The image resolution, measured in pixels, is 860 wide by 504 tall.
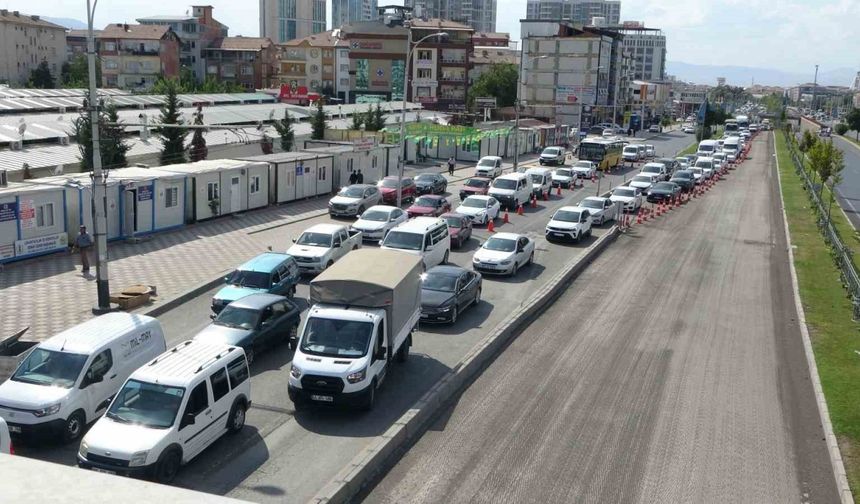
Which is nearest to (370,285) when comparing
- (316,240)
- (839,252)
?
(316,240)

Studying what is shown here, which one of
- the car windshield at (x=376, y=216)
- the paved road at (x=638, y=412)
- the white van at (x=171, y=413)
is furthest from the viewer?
the car windshield at (x=376, y=216)

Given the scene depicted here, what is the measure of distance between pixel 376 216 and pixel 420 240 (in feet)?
20.6

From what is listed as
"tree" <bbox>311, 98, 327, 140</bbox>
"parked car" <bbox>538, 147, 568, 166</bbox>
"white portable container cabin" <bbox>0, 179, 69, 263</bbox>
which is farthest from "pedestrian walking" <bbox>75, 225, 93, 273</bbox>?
"parked car" <bbox>538, 147, 568, 166</bbox>

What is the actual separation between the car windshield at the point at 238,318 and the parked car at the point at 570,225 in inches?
750

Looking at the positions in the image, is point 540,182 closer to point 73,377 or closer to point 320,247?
point 320,247

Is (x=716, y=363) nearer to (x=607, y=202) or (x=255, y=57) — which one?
(x=607, y=202)

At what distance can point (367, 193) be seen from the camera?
39656mm

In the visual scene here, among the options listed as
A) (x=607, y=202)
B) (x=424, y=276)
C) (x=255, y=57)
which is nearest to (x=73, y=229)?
(x=424, y=276)

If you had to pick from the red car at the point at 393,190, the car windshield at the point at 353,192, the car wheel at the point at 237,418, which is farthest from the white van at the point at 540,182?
the car wheel at the point at 237,418

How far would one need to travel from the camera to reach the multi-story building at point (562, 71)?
120938 mm

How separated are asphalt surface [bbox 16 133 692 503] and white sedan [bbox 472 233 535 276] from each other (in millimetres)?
2039

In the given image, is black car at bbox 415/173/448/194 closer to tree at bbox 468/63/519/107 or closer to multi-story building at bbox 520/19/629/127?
multi-story building at bbox 520/19/629/127

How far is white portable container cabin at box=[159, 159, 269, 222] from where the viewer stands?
34.3m

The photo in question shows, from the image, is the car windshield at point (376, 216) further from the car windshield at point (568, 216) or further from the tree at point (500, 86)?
the tree at point (500, 86)
